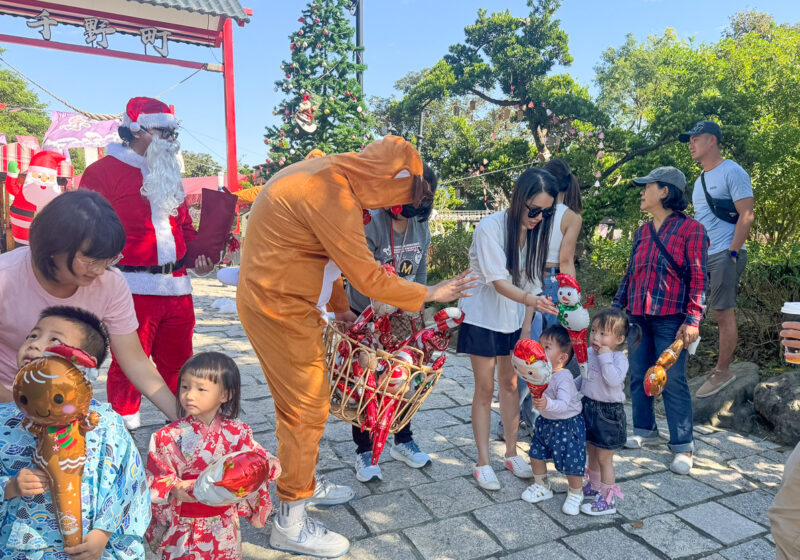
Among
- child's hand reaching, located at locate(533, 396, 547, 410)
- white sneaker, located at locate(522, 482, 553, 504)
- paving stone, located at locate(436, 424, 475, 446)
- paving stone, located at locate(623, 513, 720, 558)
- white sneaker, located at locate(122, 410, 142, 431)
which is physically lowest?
paving stone, located at locate(623, 513, 720, 558)

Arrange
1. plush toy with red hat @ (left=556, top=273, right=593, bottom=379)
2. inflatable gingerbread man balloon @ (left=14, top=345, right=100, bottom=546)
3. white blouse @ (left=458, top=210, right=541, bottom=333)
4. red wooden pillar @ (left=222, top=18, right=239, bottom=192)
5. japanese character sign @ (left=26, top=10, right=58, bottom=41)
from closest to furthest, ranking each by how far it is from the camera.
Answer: inflatable gingerbread man balloon @ (left=14, top=345, right=100, bottom=546)
plush toy with red hat @ (left=556, top=273, right=593, bottom=379)
white blouse @ (left=458, top=210, right=541, bottom=333)
japanese character sign @ (left=26, top=10, right=58, bottom=41)
red wooden pillar @ (left=222, top=18, right=239, bottom=192)

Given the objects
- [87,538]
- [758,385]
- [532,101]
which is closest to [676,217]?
[758,385]

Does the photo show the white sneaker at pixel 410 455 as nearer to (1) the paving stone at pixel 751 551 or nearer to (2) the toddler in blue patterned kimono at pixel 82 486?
(1) the paving stone at pixel 751 551

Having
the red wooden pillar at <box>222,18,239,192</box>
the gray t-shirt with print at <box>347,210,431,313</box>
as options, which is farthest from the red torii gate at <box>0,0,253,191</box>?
the gray t-shirt with print at <box>347,210,431,313</box>

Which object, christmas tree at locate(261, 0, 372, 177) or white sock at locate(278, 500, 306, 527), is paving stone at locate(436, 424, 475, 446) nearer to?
white sock at locate(278, 500, 306, 527)

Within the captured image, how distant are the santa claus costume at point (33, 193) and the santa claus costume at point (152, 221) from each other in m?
0.52

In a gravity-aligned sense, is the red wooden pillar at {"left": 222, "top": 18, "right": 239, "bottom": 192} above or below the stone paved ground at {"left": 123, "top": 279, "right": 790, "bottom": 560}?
above

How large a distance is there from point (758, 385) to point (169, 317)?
4260mm

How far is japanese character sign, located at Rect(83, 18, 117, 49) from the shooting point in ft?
29.2

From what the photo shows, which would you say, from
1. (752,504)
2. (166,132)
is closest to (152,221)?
(166,132)

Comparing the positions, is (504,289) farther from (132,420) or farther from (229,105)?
(229,105)

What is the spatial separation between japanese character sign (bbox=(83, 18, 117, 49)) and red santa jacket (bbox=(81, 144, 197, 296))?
757cm

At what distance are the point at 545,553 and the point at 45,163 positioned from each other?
13.1ft

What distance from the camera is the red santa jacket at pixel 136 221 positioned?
2984 mm
